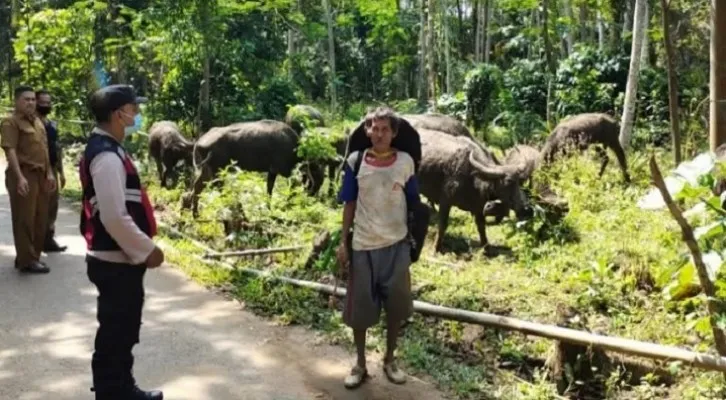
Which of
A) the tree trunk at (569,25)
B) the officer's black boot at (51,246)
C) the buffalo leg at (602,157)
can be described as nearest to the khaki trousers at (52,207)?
the officer's black boot at (51,246)

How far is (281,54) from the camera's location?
62.1 feet

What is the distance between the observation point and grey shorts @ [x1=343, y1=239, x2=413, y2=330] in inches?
185

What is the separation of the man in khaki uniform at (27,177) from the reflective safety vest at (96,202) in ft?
11.3

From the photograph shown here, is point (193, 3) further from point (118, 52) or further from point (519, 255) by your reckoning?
point (519, 255)

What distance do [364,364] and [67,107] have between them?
16475 mm

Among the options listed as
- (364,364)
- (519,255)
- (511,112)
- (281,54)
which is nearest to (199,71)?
(281,54)

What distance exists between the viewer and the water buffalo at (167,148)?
12.6m

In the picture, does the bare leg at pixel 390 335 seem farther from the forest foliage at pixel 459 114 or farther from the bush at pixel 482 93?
the bush at pixel 482 93

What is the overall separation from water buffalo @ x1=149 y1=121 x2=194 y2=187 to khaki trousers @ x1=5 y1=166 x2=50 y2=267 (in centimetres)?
514

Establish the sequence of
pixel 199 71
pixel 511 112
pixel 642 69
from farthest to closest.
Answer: pixel 511 112 < pixel 642 69 < pixel 199 71

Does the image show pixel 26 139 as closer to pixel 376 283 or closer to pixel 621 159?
pixel 376 283

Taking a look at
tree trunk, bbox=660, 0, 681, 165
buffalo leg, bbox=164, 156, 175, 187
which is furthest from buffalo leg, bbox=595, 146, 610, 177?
buffalo leg, bbox=164, 156, 175, 187

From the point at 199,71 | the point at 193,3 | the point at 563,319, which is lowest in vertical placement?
the point at 563,319

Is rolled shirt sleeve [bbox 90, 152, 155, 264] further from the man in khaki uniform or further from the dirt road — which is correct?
the man in khaki uniform
